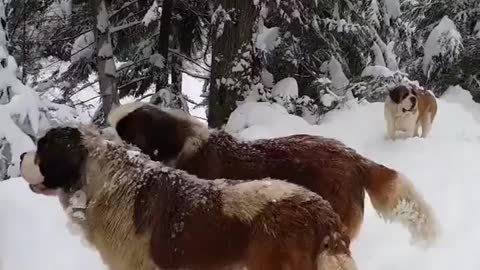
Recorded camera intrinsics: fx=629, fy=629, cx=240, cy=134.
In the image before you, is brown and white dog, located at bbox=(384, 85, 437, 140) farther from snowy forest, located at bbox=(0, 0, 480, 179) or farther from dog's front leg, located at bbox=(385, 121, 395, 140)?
snowy forest, located at bbox=(0, 0, 480, 179)

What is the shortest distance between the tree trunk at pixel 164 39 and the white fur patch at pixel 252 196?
32.9ft

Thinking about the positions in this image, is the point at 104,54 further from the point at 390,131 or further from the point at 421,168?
the point at 421,168

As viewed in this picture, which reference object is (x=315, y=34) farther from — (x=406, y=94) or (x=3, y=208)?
(x=3, y=208)

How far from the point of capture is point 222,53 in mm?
9828

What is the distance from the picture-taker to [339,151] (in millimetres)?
4766

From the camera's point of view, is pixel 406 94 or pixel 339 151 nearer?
pixel 339 151

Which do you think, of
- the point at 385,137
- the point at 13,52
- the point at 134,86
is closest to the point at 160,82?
the point at 134,86

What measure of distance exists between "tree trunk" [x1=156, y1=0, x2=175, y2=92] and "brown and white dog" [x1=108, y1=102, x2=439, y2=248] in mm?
8240

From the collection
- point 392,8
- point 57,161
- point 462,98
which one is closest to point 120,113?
point 57,161

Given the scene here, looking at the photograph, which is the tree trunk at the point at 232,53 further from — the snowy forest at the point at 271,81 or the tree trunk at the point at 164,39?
the tree trunk at the point at 164,39

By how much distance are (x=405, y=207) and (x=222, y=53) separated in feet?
19.3

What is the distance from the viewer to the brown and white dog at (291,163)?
446 centimetres

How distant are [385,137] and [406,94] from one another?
0.81 m

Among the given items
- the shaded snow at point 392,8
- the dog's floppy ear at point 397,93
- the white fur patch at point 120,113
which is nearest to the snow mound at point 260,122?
the dog's floppy ear at point 397,93
